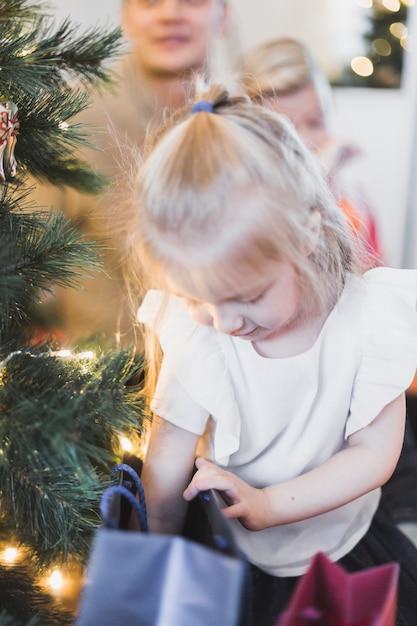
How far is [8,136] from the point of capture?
2.06ft

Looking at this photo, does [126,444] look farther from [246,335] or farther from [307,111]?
[307,111]

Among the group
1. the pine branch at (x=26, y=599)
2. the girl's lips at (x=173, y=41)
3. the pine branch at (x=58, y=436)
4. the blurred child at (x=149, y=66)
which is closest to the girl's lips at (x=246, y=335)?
the pine branch at (x=58, y=436)

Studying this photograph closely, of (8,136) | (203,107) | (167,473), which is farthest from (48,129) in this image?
(167,473)

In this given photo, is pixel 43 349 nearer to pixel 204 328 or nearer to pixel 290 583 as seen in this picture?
pixel 204 328

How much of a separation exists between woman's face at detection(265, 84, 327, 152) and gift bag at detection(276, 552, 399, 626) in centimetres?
120

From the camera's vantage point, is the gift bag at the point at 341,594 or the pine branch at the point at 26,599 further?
the pine branch at the point at 26,599

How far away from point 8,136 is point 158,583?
0.43 metres

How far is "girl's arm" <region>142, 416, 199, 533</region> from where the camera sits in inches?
27.7

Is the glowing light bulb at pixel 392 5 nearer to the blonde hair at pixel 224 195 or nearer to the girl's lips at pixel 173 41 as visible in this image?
the girl's lips at pixel 173 41

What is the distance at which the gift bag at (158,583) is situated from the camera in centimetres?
42

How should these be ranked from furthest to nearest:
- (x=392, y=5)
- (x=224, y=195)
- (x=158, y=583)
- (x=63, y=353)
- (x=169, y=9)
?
1. (x=392, y=5)
2. (x=169, y=9)
3. (x=63, y=353)
4. (x=224, y=195)
5. (x=158, y=583)

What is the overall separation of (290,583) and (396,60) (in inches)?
70.5

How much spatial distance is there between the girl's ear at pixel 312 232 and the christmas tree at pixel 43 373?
20 cm

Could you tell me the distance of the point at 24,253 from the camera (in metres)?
0.64
